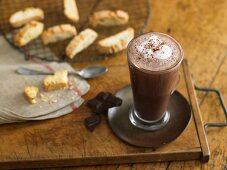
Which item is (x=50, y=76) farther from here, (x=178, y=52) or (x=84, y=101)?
(x=178, y=52)

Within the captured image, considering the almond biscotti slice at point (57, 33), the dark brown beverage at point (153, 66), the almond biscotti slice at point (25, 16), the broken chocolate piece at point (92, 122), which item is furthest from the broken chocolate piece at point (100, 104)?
the almond biscotti slice at point (25, 16)

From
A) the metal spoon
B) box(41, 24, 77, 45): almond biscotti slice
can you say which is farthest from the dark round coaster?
box(41, 24, 77, 45): almond biscotti slice

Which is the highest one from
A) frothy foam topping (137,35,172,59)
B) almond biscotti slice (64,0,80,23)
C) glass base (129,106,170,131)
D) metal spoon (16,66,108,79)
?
frothy foam topping (137,35,172,59)

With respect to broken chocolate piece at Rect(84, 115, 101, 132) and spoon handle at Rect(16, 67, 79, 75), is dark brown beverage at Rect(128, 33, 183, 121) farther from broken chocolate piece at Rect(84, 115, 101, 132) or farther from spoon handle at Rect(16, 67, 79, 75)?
spoon handle at Rect(16, 67, 79, 75)

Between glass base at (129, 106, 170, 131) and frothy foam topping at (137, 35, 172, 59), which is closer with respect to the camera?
frothy foam topping at (137, 35, 172, 59)

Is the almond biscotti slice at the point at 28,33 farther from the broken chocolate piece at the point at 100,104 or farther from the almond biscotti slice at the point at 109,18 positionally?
the broken chocolate piece at the point at 100,104
